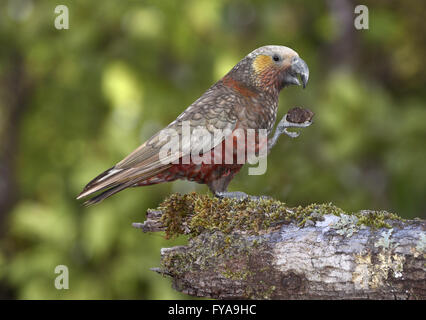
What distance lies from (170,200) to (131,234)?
3692 millimetres

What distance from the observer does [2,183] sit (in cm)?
968

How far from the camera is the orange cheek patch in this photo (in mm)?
4680

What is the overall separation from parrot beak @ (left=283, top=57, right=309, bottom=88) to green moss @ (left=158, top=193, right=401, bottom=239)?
4.04ft

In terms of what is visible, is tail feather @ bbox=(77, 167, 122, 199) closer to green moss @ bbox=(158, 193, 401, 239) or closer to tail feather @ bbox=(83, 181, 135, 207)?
tail feather @ bbox=(83, 181, 135, 207)

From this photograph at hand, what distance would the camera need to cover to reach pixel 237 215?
388 cm

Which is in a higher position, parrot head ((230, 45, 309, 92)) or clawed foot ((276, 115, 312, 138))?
parrot head ((230, 45, 309, 92))

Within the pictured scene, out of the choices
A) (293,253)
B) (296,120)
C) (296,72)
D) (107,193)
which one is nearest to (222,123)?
(296,120)

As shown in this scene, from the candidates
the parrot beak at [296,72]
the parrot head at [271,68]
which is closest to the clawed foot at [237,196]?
the parrot head at [271,68]

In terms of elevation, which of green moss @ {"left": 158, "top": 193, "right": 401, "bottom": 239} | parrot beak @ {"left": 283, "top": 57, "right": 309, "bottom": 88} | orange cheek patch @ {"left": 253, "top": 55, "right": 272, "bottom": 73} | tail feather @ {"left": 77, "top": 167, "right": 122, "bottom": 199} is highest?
orange cheek patch @ {"left": 253, "top": 55, "right": 272, "bottom": 73}

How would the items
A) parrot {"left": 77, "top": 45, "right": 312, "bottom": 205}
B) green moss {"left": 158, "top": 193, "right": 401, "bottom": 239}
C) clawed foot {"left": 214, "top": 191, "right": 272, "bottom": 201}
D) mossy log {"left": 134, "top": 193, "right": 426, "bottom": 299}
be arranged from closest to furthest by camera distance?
mossy log {"left": 134, "top": 193, "right": 426, "bottom": 299} < green moss {"left": 158, "top": 193, "right": 401, "bottom": 239} < clawed foot {"left": 214, "top": 191, "right": 272, "bottom": 201} < parrot {"left": 77, "top": 45, "right": 312, "bottom": 205}

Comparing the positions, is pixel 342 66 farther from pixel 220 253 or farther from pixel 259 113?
pixel 220 253

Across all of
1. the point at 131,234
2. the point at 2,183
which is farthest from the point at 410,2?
the point at 2,183

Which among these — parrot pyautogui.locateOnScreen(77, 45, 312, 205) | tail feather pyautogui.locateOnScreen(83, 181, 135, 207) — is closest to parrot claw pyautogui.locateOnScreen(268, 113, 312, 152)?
parrot pyautogui.locateOnScreen(77, 45, 312, 205)

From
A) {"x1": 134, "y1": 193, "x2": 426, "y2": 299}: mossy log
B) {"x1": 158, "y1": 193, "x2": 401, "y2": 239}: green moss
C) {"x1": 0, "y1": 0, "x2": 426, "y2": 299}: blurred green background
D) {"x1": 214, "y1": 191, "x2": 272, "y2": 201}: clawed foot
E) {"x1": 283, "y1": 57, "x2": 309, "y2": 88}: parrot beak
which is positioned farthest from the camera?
{"x1": 0, "y1": 0, "x2": 426, "y2": 299}: blurred green background
